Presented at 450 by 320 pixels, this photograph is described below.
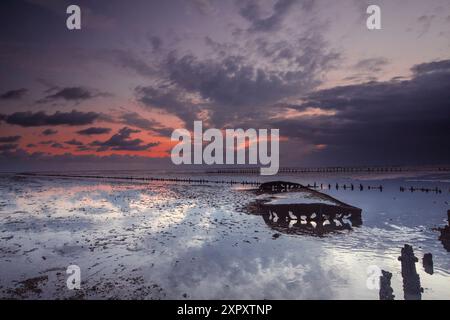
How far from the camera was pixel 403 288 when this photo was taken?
1212 centimetres

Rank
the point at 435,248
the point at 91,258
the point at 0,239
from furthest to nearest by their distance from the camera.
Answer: the point at 0,239 < the point at 435,248 < the point at 91,258

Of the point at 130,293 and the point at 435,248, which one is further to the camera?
the point at 435,248

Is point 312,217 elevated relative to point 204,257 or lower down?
elevated

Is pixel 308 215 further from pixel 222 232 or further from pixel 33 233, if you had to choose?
pixel 33 233

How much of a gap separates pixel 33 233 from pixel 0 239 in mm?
2059

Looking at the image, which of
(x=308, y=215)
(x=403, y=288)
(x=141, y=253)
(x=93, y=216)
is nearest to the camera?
(x=403, y=288)

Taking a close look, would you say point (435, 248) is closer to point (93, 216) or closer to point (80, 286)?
point (80, 286)

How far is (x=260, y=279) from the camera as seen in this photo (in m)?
13.2

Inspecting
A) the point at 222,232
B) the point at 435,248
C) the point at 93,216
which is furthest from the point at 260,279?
the point at 93,216

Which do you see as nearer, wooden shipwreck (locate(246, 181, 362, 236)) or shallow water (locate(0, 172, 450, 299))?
shallow water (locate(0, 172, 450, 299))

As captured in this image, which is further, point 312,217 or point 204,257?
point 312,217

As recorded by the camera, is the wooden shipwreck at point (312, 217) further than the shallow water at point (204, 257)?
Yes
